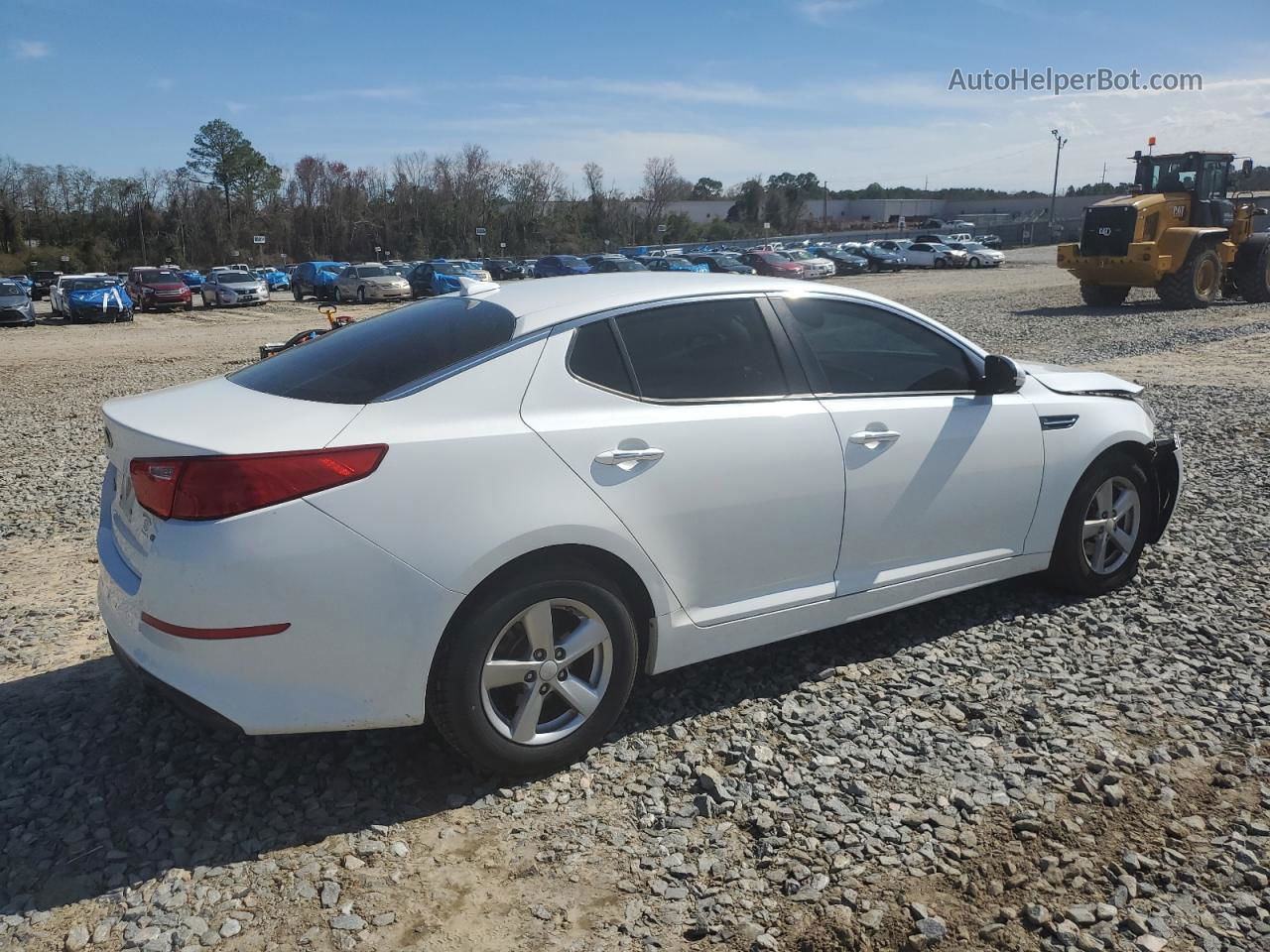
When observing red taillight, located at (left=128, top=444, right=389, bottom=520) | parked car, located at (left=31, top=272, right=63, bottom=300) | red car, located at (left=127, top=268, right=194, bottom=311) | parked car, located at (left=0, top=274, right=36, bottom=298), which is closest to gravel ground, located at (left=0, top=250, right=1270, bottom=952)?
red taillight, located at (left=128, top=444, right=389, bottom=520)

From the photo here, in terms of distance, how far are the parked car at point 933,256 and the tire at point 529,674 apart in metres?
52.3

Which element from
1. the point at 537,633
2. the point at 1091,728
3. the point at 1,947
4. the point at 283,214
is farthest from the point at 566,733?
the point at 283,214

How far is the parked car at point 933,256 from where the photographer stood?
169ft

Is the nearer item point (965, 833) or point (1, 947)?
point (1, 947)

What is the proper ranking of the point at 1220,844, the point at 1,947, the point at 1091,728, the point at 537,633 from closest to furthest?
the point at 1,947 → the point at 1220,844 → the point at 537,633 → the point at 1091,728

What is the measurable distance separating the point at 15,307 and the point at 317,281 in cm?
1378

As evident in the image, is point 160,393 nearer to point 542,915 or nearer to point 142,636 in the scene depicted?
point 142,636

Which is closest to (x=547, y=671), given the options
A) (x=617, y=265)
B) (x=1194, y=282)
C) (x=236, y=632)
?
(x=236, y=632)

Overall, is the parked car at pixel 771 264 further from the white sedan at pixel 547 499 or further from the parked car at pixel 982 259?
the white sedan at pixel 547 499

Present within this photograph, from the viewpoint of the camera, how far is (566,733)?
332cm

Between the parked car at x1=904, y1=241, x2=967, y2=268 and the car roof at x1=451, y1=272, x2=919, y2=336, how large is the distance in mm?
50868

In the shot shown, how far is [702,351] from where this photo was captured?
3.72 metres

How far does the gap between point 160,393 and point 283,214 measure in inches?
4170

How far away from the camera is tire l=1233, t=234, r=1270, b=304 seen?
22766 millimetres
